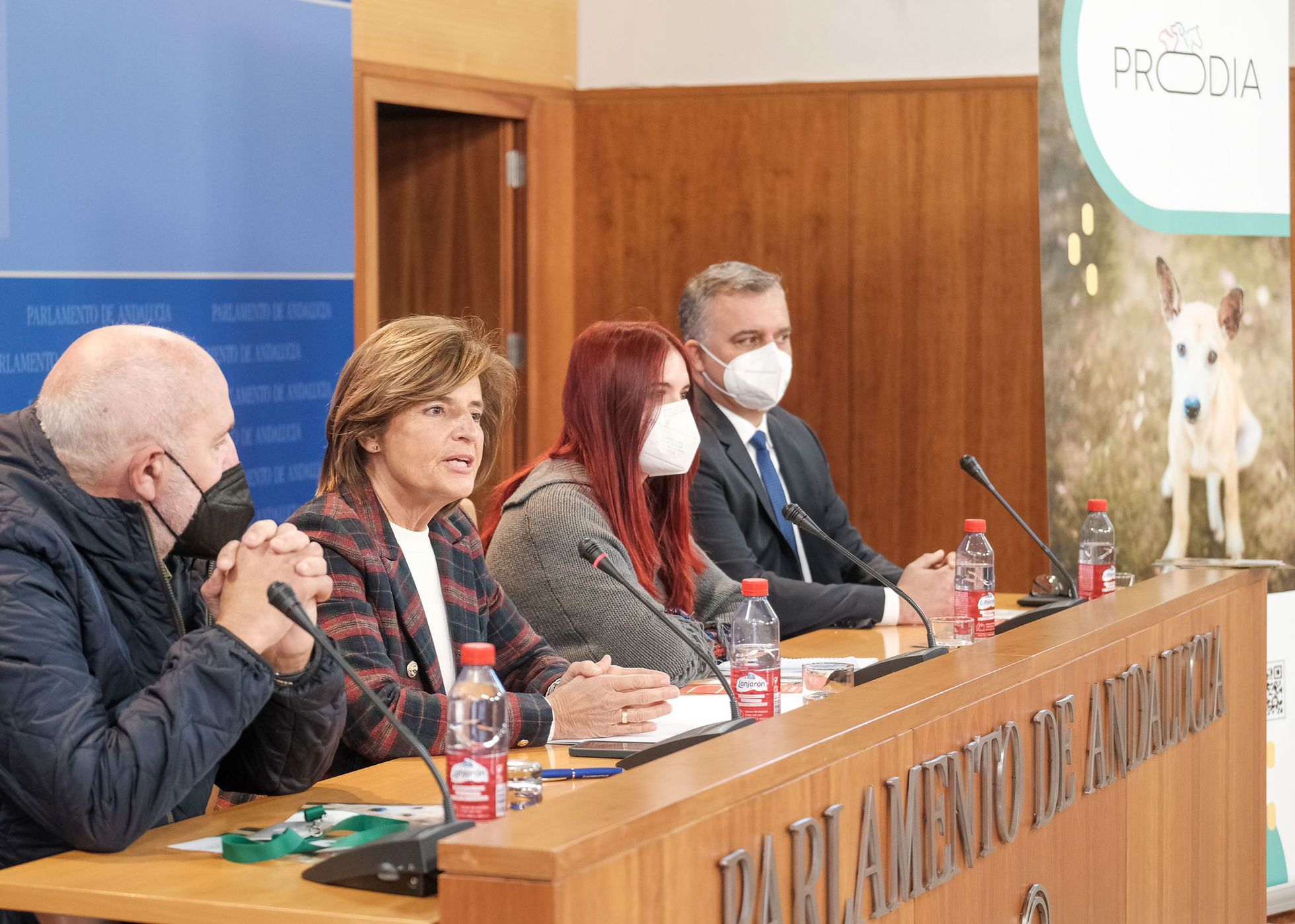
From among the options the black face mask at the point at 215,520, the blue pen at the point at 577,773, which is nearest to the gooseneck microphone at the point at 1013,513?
the blue pen at the point at 577,773

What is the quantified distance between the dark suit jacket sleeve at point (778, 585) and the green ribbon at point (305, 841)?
5.88 ft

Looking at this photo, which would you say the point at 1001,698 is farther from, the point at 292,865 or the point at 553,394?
the point at 553,394

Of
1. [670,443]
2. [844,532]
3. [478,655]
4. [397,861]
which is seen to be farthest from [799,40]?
[397,861]

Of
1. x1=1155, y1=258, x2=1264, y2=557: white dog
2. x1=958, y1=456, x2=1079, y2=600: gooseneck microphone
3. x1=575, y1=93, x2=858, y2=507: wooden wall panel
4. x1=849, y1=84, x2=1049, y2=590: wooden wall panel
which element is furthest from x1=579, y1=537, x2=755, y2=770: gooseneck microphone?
x1=575, y1=93, x2=858, y2=507: wooden wall panel

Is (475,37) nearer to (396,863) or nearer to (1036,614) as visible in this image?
(1036,614)

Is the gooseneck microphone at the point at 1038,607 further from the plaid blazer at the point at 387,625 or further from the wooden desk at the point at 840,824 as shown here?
the plaid blazer at the point at 387,625

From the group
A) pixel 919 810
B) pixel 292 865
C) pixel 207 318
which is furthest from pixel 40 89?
pixel 919 810

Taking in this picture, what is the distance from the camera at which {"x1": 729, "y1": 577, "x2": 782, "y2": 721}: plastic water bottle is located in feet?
8.44

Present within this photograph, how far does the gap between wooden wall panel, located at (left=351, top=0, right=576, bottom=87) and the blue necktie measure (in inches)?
66.5

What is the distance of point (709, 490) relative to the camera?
4055 mm

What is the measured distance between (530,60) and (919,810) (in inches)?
157

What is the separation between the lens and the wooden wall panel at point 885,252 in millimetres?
5434

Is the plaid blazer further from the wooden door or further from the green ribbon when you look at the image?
the wooden door

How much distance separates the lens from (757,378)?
14.3ft
